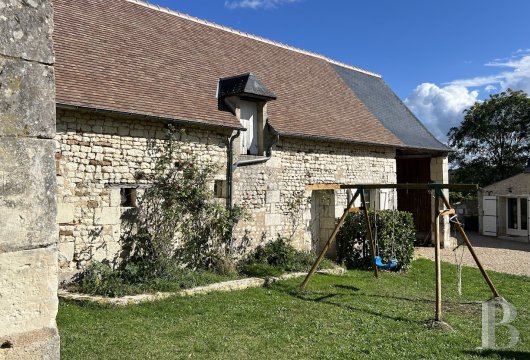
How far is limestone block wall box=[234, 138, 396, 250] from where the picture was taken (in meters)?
9.74

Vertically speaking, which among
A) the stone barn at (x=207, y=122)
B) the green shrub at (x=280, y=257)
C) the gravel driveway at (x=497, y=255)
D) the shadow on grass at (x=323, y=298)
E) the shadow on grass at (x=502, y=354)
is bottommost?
the gravel driveway at (x=497, y=255)

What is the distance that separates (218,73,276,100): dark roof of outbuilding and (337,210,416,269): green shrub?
3594 millimetres

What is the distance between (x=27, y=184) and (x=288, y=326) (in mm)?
4506

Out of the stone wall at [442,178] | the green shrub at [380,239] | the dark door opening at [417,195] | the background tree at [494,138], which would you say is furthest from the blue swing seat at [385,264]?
the background tree at [494,138]

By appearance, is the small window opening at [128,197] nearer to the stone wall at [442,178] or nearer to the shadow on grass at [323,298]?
the shadow on grass at [323,298]

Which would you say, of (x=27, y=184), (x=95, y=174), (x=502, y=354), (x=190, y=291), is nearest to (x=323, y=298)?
(x=190, y=291)

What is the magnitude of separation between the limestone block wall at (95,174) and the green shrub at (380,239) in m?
5.00

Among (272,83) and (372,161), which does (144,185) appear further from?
(372,161)

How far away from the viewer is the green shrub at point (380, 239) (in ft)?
33.9

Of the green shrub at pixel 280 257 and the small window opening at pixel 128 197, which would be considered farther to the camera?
the green shrub at pixel 280 257

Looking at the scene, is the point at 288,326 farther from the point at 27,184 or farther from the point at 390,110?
the point at 390,110

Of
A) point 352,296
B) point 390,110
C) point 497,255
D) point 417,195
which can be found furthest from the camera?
point 417,195

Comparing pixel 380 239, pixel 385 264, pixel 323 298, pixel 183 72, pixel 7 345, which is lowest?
pixel 323 298

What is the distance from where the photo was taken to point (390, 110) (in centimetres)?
1538
